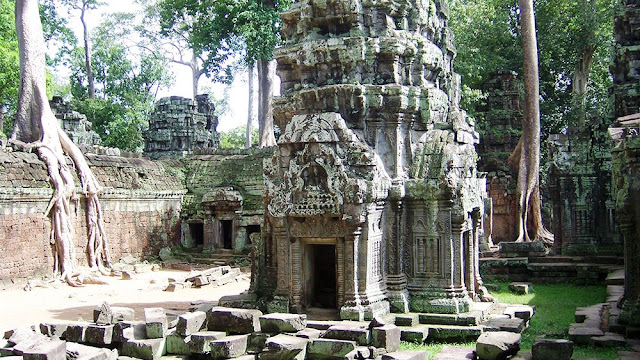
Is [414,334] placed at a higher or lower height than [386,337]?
lower

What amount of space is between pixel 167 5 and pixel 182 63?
41.5 feet

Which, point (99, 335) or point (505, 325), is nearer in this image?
point (99, 335)

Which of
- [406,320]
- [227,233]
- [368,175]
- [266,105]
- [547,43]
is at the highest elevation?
[547,43]

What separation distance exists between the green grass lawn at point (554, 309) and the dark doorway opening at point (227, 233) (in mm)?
8960

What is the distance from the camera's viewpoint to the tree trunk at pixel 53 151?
55.4 ft

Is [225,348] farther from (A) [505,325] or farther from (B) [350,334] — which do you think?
(A) [505,325]

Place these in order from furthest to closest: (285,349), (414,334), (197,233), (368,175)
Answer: (197,233), (368,175), (414,334), (285,349)

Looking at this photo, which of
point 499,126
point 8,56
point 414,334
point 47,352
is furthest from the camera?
point 499,126

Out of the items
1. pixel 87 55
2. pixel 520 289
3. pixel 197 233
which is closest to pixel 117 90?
pixel 87 55

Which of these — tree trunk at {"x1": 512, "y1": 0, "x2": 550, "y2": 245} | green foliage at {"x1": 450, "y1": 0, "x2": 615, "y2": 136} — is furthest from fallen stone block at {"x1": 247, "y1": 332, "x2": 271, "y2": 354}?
green foliage at {"x1": 450, "y1": 0, "x2": 615, "y2": 136}

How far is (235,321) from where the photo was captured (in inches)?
372

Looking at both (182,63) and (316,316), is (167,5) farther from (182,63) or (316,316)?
(316,316)

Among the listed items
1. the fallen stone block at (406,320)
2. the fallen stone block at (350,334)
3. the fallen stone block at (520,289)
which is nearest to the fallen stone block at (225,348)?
the fallen stone block at (350,334)

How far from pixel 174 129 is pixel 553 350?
77.4ft
